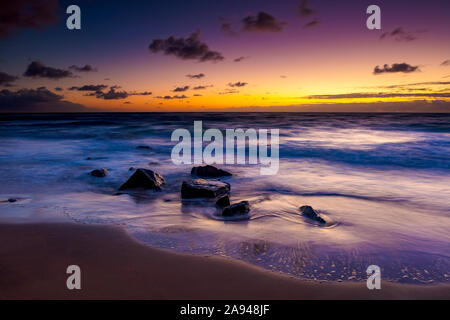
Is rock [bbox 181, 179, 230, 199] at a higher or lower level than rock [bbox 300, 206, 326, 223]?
higher

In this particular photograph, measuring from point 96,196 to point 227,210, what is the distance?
281cm

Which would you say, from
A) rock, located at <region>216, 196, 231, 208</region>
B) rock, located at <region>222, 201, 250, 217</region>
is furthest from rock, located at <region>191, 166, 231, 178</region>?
rock, located at <region>222, 201, 250, 217</region>

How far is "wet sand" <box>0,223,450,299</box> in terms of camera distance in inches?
92.0

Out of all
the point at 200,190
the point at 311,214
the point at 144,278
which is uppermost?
the point at 200,190

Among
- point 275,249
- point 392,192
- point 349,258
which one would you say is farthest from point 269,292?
point 392,192

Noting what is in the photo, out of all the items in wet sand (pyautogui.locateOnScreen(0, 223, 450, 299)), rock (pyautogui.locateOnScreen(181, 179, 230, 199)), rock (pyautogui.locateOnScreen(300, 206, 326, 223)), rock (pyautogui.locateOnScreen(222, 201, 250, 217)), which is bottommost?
wet sand (pyautogui.locateOnScreen(0, 223, 450, 299))

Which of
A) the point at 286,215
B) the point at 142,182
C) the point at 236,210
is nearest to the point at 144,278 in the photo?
the point at 236,210

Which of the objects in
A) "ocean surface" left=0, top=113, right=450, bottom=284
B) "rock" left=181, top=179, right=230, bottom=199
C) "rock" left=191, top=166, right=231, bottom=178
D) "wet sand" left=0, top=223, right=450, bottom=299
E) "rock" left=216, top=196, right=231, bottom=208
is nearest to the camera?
"wet sand" left=0, top=223, right=450, bottom=299

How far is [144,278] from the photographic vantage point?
2539 millimetres

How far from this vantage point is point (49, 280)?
2486mm

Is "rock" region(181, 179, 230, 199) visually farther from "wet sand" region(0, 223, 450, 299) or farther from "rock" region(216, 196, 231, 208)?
"wet sand" region(0, 223, 450, 299)

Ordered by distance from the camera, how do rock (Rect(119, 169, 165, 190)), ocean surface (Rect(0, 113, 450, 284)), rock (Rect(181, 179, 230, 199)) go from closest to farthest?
1. ocean surface (Rect(0, 113, 450, 284))
2. rock (Rect(181, 179, 230, 199))
3. rock (Rect(119, 169, 165, 190))

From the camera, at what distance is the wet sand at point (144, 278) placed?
234cm

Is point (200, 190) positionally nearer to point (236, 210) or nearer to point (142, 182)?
point (236, 210)
